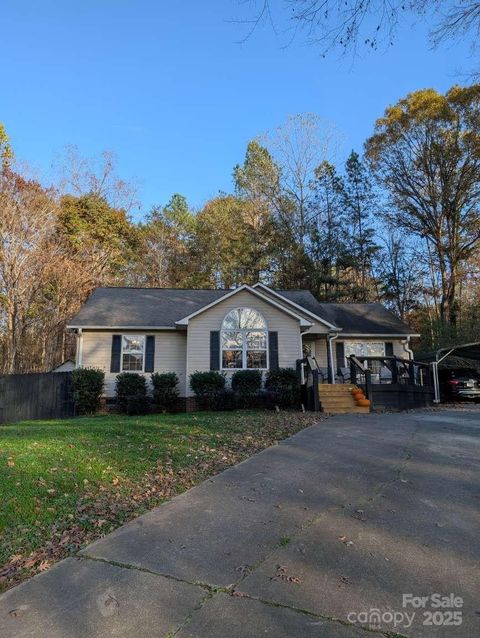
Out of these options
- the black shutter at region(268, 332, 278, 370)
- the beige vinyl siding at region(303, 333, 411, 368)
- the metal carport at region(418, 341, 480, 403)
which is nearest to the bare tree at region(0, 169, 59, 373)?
the black shutter at region(268, 332, 278, 370)

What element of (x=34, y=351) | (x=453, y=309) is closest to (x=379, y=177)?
(x=453, y=309)

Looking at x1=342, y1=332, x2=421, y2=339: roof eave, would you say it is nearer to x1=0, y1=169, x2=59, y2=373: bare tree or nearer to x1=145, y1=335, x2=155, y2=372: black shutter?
Result: x1=145, y1=335, x2=155, y2=372: black shutter

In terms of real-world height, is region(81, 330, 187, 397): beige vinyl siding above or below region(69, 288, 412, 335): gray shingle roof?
below

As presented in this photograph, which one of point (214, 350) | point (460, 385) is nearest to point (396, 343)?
point (460, 385)

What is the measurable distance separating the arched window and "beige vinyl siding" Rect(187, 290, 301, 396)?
23 centimetres

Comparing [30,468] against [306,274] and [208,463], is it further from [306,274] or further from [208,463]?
[306,274]

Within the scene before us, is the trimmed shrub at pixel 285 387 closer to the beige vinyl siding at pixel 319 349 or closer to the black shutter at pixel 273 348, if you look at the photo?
the black shutter at pixel 273 348

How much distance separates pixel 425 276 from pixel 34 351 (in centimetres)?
2746

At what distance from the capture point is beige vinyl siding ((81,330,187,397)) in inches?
640

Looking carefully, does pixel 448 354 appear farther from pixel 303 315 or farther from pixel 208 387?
pixel 208 387

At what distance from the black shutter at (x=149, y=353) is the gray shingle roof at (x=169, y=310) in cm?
58

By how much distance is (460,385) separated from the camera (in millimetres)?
18297

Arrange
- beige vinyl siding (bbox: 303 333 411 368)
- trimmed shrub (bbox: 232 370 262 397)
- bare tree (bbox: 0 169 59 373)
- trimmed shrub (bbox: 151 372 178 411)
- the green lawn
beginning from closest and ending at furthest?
the green lawn
trimmed shrub (bbox: 232 370 262 397)
trimmed shrub (bbox: 151 372 178 411)
beige vinyl siding (bbox: 303 333 411 368)
bare tree (bbox: 0 169 59 373)

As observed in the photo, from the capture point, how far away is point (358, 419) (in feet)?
36.6
